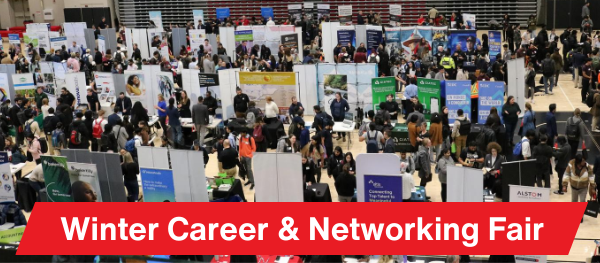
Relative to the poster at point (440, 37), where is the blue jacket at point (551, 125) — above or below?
below

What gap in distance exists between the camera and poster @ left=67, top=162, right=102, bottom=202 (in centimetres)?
1416

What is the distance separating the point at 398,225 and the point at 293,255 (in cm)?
213

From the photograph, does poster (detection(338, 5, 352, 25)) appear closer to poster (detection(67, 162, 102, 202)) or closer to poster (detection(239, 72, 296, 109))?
poster (detection(239, 72, 296, 109))

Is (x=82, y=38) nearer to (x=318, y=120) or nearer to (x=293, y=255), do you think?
(x=318, y=120)

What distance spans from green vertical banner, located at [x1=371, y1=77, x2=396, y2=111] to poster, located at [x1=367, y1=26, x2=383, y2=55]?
6987 millimetres

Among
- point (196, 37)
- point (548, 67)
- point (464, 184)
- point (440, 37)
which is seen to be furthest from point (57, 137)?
point (548, 67)

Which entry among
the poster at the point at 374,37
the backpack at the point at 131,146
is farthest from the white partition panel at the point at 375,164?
the poster at the point at 374,37

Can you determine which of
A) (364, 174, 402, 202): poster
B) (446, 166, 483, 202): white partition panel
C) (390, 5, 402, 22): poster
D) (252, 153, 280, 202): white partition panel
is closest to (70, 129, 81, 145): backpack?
Result: (252, 153, 280, 202): white partition panel

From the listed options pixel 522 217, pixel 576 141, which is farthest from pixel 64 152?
pixel 576 141

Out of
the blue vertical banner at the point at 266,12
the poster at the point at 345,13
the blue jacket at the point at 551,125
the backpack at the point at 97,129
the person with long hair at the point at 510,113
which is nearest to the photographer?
the blue jacket at the point at 551,125

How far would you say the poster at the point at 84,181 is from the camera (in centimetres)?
1416

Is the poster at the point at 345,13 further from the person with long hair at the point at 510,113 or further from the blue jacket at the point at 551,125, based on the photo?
the blue jacket at the point at 551,125

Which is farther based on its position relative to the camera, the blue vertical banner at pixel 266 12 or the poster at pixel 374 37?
the blue vertical banner at pixel 266 12

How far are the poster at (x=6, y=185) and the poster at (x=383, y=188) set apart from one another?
7.36 meters
